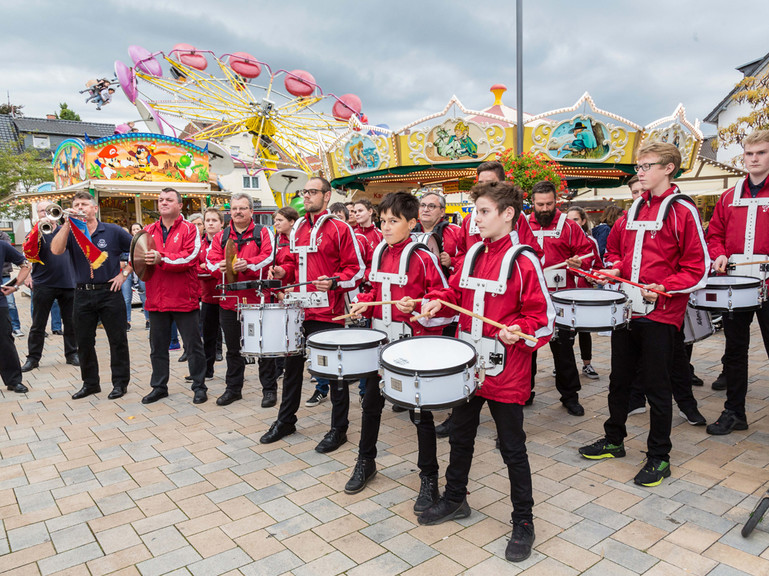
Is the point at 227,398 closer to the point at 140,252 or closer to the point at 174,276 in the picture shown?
the point at 174,276

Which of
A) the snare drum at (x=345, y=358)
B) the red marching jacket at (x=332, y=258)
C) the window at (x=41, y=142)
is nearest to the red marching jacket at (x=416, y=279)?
the snare drum at (x=345, y=358)

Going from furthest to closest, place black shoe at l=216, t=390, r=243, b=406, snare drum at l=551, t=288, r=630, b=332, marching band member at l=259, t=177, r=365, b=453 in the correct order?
black shoe at l=216, t=390, r=243, b=406 → marching band member at l=259, t=177, r=365, b=453 → snare drum at l=551, t=288, r=630, b=332

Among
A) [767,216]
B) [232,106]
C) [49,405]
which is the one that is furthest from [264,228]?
[232,106]

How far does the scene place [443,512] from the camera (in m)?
3.06

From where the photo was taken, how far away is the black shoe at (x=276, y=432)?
4352 mm

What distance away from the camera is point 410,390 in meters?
2.64

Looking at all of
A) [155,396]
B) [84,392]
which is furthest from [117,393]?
[155,396]

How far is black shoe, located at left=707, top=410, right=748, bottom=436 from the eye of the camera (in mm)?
4223

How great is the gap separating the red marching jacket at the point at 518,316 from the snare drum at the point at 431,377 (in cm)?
16

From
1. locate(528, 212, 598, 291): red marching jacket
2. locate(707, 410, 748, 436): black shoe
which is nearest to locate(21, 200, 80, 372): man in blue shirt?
locate(528, 212, 598, 291): red marching jacket

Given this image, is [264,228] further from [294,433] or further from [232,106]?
[232,106]

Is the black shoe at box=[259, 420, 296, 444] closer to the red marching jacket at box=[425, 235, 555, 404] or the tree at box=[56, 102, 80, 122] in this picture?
the red marching jacket at box=[425, 235, 555, 404]

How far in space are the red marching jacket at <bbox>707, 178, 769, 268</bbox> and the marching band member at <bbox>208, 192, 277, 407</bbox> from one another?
3960 millimetres

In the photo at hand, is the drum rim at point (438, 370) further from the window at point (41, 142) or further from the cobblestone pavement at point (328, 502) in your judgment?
the window at point (41, 142)
